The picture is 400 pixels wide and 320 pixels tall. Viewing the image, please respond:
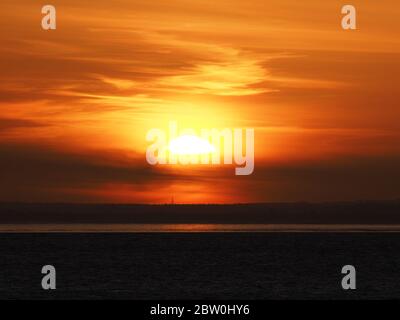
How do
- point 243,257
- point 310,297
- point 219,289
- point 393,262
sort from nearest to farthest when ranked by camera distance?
point 310,297 < point 219,289 < point 393,262 < point 243,257

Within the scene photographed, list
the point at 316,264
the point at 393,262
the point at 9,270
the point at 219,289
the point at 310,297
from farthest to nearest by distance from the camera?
the point at 393,262
the point at 316,264
the point at 9,270
the point at 219,289
the point at 310,297

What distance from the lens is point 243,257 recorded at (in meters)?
152

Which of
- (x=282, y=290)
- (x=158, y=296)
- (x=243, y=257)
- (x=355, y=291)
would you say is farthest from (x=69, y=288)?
(x=243, y=257)

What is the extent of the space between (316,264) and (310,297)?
51.2 meters

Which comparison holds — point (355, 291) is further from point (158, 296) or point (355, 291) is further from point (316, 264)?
point (316, 264)

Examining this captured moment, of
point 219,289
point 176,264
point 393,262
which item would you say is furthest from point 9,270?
point 393,262

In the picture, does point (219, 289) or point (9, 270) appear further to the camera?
point (9, 270)
